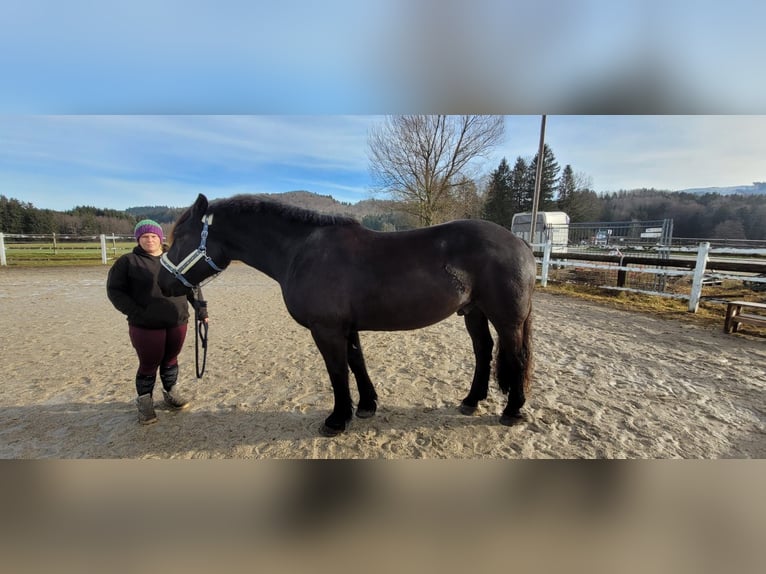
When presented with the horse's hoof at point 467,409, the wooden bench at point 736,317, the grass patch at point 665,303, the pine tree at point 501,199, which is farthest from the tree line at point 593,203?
the horse's hoof at point 467,409

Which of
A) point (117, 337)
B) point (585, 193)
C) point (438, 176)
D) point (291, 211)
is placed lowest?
point (117, 337)

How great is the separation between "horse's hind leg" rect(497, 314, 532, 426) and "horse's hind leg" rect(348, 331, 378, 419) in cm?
113

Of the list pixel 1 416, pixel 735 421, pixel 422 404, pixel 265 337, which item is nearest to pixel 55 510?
pixel 422 404

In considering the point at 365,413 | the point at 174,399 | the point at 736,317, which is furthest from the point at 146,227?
the point at 736,317

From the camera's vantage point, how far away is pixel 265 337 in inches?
207

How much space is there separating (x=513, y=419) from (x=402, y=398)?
3.40 feet

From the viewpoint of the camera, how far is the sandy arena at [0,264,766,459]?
2.35 metres

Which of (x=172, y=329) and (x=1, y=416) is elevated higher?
(x=172, y=329)

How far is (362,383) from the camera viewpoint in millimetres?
2758

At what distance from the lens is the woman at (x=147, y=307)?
2.38 meters

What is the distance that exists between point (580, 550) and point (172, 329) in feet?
9.53

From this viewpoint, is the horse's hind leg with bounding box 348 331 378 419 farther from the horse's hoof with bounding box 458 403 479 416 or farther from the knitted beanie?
the knitted beanie

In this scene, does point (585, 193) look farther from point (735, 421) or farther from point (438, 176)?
point (735, 421)

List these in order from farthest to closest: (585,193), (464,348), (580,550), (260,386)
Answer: (585,193), (464,348), (260,386), (580,550)
